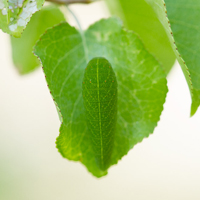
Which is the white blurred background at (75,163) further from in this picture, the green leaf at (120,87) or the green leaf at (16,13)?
the green leaf at (16,13)

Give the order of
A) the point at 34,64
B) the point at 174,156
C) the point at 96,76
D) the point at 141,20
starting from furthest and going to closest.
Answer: the point at 174,156
the point at 34,64
the point at 141,20
the point at 96,76

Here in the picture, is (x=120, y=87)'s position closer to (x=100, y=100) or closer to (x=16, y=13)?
(x=100, y=100)

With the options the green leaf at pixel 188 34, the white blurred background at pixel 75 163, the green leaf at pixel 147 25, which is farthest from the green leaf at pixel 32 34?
the white blurred background at pixel 75 163

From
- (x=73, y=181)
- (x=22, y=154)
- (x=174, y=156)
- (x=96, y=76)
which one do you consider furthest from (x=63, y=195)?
(x=96, y=76)

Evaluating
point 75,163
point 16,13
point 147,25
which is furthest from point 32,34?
point 75,163

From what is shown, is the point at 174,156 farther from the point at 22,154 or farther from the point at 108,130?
the point at 108,130

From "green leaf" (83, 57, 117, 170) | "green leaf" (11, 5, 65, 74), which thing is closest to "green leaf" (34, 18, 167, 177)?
"green leaf" (83, 57, 117, 170)

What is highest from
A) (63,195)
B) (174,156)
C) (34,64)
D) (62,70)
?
(62,70)

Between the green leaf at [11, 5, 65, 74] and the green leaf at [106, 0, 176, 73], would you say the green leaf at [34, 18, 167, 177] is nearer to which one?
the green leaf at [106, 0, 176, 73]
